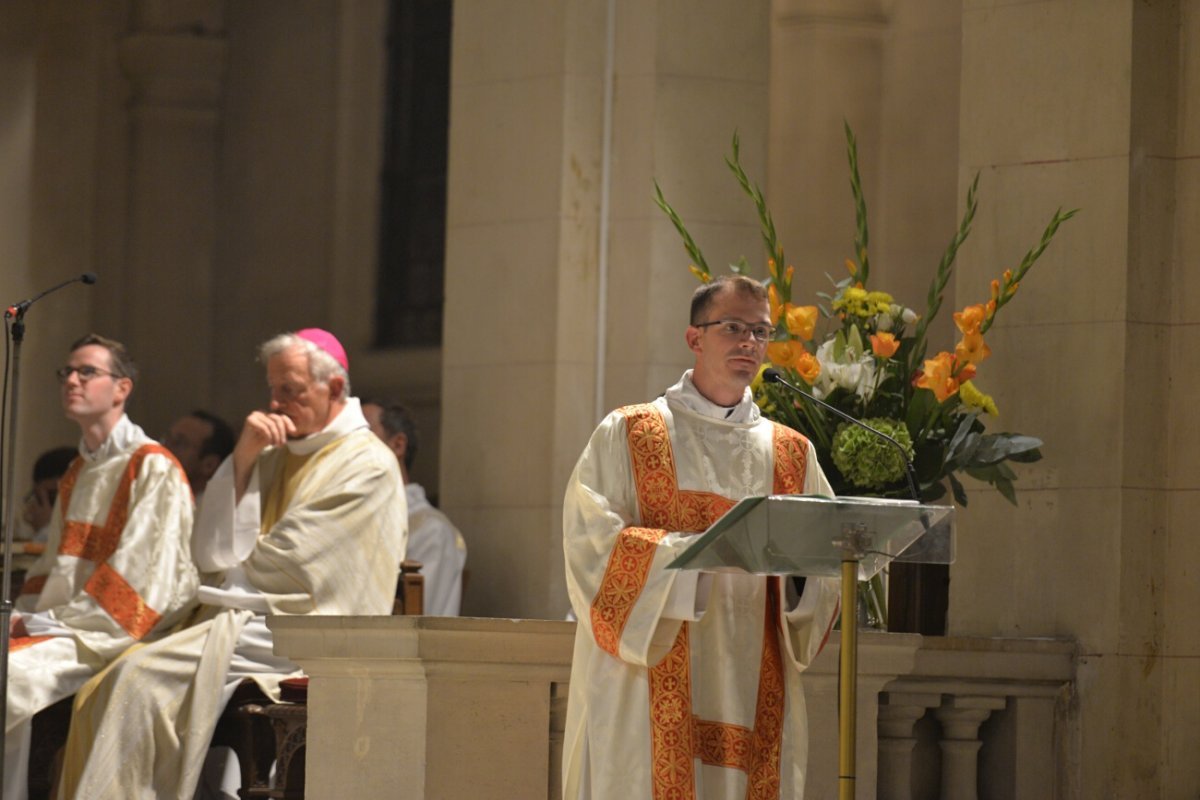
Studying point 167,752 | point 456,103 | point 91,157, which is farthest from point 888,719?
point 91,157

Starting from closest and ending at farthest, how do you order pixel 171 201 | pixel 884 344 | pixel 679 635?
1. pixel 679 635
2. pixel 884 344
3. pixel 171 201

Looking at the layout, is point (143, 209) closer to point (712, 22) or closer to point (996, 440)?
point (712, 22)

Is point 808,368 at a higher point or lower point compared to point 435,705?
higher

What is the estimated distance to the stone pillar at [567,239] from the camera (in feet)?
30.8

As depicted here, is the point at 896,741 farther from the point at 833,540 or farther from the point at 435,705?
the point at 833,540

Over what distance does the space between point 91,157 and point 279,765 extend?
7.01m

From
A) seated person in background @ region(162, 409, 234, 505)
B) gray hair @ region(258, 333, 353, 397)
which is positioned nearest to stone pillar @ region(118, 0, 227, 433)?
seated person in background @ region(162, 409, 234, 505)

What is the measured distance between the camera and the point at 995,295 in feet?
23.7

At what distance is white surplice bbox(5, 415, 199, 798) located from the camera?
8.07 m

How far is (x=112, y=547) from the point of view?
28.0 feet

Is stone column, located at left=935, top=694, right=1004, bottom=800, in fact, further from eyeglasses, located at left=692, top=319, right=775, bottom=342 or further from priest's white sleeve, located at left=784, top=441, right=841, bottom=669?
eyeglasses, located at left=692, top=319, right=775, bottom=342

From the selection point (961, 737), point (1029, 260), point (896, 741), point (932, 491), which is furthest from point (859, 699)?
point (1029, 260)

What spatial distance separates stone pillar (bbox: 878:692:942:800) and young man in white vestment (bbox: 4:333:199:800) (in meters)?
2.70

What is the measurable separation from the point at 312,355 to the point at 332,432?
0.28 m
